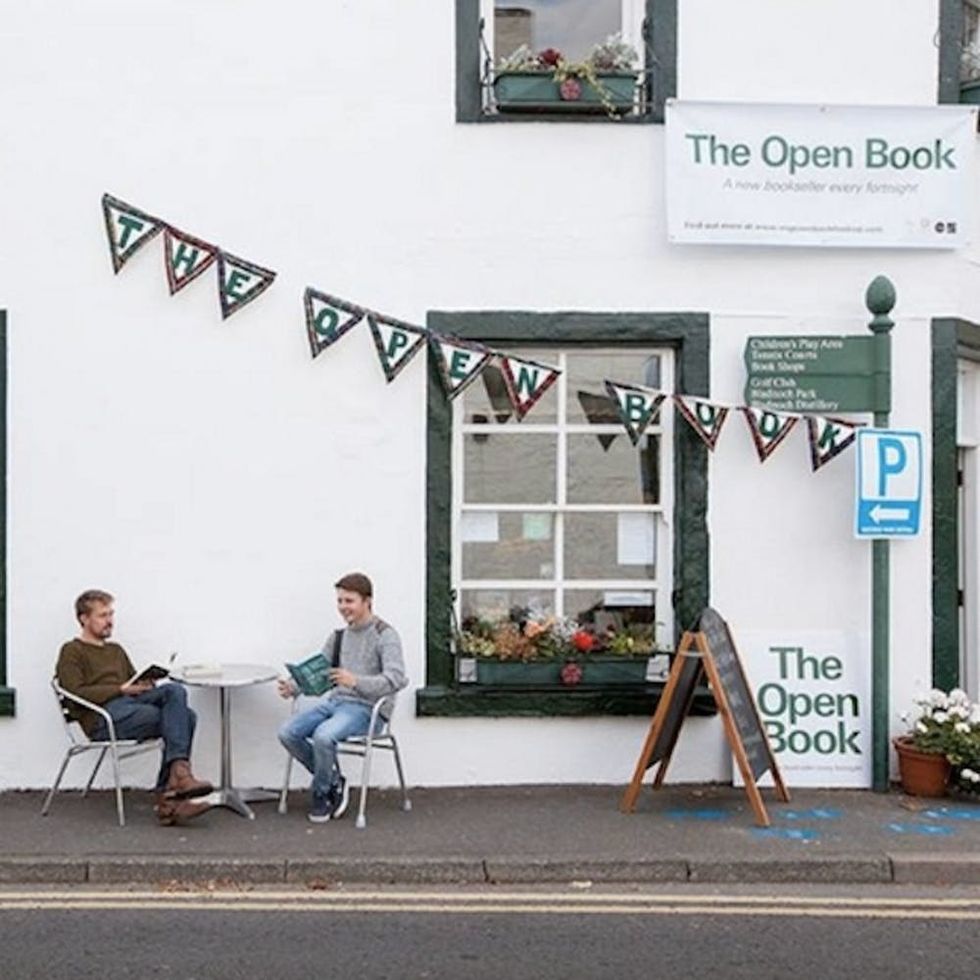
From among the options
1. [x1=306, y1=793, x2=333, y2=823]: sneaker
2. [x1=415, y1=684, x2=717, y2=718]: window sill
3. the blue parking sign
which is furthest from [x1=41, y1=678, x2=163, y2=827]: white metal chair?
the blue parking sign

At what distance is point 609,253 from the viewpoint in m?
9.09

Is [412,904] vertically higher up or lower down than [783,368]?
lower down

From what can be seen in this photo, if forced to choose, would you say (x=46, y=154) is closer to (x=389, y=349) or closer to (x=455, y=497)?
(x=389, y=349)

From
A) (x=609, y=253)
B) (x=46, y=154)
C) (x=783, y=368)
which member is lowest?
(x=783, y=368)

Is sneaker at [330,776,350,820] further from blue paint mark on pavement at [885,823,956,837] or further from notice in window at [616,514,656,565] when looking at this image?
blue paint mark on pavement at [885,823,956,837]

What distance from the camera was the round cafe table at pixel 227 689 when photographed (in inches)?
324

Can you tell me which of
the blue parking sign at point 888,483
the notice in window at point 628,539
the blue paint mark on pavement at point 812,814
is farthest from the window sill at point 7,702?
the blue parking sign at point 888,483

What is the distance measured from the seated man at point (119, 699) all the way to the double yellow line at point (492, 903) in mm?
1100

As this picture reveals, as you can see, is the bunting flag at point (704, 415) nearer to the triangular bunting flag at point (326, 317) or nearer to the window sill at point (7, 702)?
the triangular bunting flag at point (326, 317)

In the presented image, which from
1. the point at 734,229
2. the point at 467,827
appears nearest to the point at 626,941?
the point at 467,827

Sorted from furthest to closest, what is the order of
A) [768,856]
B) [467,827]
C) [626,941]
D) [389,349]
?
[389,349] < [467,827] < [768,856] < [626,941]

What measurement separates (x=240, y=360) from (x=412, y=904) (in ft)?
12.3

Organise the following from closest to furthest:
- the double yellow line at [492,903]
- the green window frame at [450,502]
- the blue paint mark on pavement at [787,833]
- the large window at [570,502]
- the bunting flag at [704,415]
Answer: the double yellow line at [492,903]
the blue paint mark on pavement at [787,833]
the bunting flag at [704,415]
the green window frame at [450,502]
the large window at [570,502]

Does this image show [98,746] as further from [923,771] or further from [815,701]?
[923,771]
